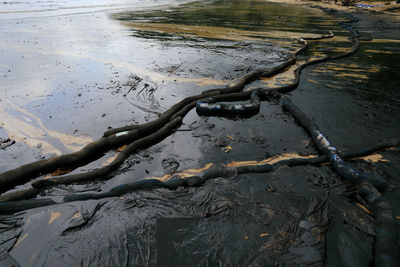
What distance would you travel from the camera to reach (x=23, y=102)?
6.07 m

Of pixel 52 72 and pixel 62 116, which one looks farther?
pixel 52 72

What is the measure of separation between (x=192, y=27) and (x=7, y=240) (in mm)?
16869

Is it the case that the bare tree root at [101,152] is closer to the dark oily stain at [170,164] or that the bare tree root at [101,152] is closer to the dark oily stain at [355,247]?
the dark oily stain at [170,164]

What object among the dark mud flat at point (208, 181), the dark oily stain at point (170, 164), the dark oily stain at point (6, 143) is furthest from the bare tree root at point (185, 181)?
the dark oily stain at point (6, 143)

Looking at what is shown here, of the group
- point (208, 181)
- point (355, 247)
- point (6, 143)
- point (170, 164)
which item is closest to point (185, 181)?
point (208, 181)

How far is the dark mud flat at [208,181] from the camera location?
2609 millimetres

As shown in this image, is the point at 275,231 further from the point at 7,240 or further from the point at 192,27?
the point at 192,27

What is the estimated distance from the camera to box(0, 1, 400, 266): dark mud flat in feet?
8.56

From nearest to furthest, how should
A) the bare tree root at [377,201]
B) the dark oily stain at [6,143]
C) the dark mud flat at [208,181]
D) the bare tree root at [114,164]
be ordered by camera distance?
the bare tree root at [377,201] < the dark mud flat at [208,181] < the bare tree root at [114,164] < the dark oily stain at [6,143]

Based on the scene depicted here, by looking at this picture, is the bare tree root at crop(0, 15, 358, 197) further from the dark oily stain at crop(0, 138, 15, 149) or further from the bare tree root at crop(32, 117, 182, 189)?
the dark oily stain at crop(0, 138, 15, 149)

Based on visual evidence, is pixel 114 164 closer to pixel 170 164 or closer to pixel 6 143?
pixel 170 164

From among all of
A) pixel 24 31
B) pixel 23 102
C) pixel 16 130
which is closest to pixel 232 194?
pixel 16 130

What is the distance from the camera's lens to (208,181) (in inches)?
144

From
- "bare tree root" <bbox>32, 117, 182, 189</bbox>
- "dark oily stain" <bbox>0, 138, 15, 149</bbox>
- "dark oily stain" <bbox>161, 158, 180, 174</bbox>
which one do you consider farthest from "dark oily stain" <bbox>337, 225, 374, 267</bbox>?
"dark oily stain" <bbox>0, 138, 15, 149</bbox>
